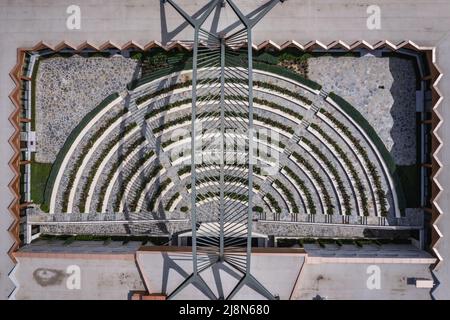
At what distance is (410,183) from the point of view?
68.0 ft

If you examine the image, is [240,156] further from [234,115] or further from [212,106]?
[212,106]

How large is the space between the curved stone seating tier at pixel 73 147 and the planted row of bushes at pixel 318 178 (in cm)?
1151

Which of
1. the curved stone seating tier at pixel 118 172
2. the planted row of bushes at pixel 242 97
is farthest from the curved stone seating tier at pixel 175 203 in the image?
the planted row of bushes at pixel 242 97

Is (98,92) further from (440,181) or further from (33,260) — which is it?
(440,181)

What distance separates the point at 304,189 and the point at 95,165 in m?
13.1

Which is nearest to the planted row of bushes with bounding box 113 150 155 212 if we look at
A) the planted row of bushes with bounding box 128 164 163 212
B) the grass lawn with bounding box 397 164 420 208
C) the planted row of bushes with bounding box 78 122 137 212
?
the planted row of bushes with bounding box 128 164 163 212

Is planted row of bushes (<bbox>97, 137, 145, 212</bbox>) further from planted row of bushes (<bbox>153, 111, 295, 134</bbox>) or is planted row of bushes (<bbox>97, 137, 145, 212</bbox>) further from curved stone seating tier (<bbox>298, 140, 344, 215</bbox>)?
curved stone seating tier (<bbox>298, 140, 344, 215</bbox>)

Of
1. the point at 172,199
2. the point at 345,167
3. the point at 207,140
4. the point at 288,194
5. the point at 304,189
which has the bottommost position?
the point at 172,199

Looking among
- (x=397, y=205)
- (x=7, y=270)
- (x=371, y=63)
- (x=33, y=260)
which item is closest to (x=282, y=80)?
(x=371, y=63)

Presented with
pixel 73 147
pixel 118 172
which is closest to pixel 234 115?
pixel 118 172

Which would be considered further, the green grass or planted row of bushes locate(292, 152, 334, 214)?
the green grass

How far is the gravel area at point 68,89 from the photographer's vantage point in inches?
827

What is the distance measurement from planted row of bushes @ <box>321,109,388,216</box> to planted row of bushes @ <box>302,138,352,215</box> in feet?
5.88

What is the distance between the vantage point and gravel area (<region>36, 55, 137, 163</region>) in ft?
68.9
